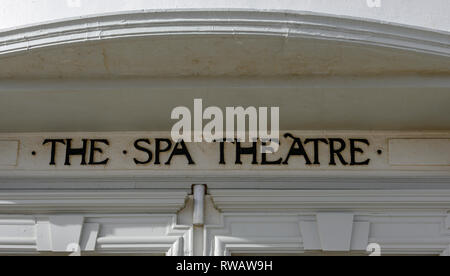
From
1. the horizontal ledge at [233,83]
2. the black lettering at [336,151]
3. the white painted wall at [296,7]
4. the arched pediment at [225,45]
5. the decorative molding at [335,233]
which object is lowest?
the decorative molding at [335,233]

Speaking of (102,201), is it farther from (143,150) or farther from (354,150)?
(354,150)

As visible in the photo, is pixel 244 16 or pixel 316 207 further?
pixel 316 207

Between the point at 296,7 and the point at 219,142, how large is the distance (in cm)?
164

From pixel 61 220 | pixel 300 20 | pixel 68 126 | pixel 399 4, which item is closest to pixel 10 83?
pixel 68 126

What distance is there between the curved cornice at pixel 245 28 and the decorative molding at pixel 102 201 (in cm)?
160

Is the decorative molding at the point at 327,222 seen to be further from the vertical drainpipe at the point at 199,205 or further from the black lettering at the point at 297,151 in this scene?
the black lettering at the point at 297,151

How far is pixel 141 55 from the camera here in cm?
630

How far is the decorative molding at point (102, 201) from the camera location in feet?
22.9

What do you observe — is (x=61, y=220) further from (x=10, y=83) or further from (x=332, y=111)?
(x=332, y=111)

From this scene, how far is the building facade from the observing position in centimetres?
612

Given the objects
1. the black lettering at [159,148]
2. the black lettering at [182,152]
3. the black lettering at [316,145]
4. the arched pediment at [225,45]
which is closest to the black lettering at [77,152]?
the black lettering at [159,148]

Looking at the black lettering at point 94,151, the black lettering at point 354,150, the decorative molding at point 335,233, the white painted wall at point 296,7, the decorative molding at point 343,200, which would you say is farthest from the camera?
the black lettering at point 94,151

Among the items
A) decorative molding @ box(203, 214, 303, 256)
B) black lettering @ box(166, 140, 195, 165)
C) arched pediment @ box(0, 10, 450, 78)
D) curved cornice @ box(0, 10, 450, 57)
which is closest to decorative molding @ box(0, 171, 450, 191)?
black lettering @ box(166, 140, 195, 165)

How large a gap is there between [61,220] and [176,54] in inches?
79.9
